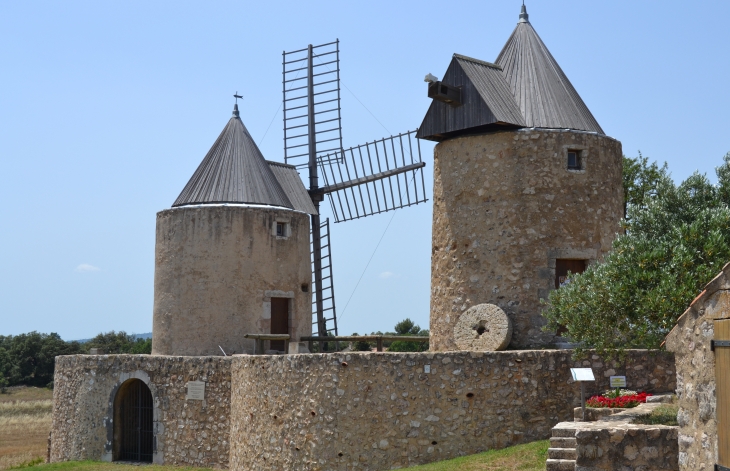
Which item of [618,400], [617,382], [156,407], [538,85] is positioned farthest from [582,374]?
[156,407]

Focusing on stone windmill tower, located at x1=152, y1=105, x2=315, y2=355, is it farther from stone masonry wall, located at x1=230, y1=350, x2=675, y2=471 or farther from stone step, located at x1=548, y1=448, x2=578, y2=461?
stone step, located at x1=548, y1=448, x2=578, y2=461

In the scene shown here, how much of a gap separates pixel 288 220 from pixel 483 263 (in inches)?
227

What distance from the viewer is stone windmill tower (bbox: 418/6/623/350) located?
14.8 metres

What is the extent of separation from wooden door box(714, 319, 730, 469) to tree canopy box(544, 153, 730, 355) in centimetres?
223

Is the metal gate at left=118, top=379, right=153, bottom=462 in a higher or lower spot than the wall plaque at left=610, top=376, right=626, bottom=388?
lower

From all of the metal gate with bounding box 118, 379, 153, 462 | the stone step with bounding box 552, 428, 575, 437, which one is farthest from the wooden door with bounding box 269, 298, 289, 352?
the stone step with bounding box 552, 428, 575, 437

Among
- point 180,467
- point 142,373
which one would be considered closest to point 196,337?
point 142,373

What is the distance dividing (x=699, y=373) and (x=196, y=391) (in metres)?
10.9

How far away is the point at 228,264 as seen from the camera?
18.3 meters

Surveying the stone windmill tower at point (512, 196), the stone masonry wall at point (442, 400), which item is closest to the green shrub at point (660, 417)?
the stone masonry wall at point (442, 400)

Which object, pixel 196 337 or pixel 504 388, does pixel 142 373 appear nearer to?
pixel 196 337

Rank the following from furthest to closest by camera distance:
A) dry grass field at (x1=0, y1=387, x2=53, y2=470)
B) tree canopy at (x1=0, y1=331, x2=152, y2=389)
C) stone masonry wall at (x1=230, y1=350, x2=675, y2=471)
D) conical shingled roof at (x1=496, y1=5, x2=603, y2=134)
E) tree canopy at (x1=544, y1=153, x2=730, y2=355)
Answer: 1. tree canopy at (x1=0, y1=331, x2=152, y2=389)
2. dry grass field at (x1=0, y1=387, x2=53, y2=470)
3. conical shingled roof at (x1=496, y1=5, x2=603, y2=134)
4. stone masonry wall at (x1=230, y1=350, x2=675, y2=471)
5. tree canopy at (x1=544, y1=153, x2=730, y2=355)

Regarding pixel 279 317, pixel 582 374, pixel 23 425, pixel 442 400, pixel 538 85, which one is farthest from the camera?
pixel 23 425

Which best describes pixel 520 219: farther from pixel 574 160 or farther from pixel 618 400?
pixel 618 400
